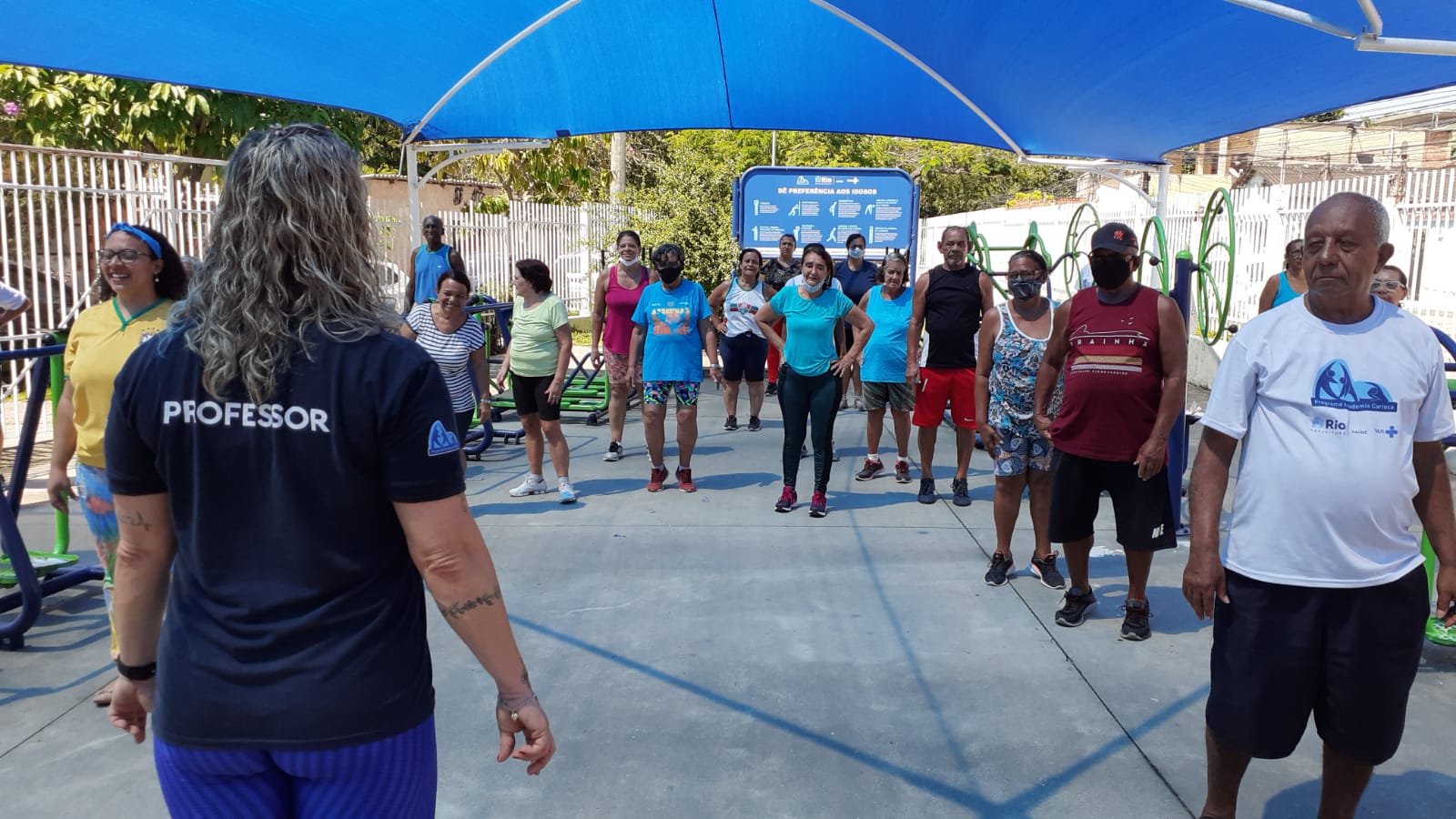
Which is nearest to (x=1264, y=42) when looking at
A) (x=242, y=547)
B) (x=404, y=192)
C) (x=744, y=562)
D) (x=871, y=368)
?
(x=871, y=368)

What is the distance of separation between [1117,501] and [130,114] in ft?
34.6

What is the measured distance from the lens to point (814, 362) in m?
6.76

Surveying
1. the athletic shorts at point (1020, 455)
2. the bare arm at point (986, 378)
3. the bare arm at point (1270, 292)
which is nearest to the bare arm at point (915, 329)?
the bare arm at point (986, 378)

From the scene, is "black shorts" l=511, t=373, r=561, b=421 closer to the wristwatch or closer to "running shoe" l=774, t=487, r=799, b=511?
"running shoe" l=774, t=487, r=799, b=511

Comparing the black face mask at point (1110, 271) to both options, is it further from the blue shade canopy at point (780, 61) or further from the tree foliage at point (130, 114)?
the tree foliage at point (130, 114)

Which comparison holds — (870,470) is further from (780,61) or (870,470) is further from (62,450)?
(62,450)

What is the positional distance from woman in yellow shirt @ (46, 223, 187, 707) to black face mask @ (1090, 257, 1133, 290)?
140 inches

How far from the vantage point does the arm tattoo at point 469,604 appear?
1833 mm

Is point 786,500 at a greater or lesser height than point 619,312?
lesser

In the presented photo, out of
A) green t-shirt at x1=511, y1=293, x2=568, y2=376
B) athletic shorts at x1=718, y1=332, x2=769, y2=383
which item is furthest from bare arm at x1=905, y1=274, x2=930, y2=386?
athletic shorts at x1=718, y1=332, x2=769, y2=383

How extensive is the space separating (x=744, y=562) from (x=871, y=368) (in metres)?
2.50

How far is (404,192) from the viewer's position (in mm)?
20516

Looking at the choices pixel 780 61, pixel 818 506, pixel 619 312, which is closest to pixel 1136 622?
pixel 818 506

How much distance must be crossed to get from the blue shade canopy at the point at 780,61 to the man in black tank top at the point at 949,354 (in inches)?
55.1
